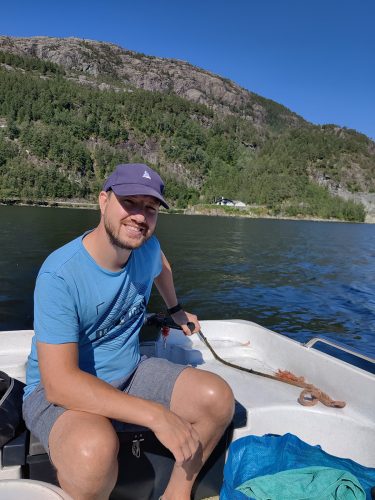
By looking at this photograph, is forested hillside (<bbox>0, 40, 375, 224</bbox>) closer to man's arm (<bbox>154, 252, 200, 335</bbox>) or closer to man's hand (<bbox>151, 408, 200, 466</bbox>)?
man's arm (<bbox>154, 252, 200, 335</bbox>)

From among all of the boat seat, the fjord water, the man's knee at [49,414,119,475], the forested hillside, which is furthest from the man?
the forested hillside

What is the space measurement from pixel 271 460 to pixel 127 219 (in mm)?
1779

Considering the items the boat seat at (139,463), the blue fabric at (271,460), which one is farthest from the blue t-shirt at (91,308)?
the blue fabric at (271,460)

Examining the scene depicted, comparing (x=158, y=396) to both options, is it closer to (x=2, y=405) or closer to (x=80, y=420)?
(x=80, y=420)

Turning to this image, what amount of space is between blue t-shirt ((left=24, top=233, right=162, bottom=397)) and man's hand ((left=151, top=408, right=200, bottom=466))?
521mm

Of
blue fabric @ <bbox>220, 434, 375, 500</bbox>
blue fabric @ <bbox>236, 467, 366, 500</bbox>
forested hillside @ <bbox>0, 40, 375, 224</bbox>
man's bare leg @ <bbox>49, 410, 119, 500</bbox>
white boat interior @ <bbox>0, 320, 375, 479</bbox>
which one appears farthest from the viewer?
forested hillside @ <bbox>0, 40, 375, 224</bbox>

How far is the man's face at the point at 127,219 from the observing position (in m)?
1.96

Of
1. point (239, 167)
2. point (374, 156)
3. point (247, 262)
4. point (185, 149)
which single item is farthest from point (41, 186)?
point (374, 156)

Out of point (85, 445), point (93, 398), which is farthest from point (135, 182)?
point (85, 445)

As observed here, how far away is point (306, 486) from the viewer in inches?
88.3

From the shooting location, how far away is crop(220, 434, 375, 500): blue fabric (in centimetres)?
246

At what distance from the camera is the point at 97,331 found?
2.08 metres

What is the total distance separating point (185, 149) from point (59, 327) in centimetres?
14925

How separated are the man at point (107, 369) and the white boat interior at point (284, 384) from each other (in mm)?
622
